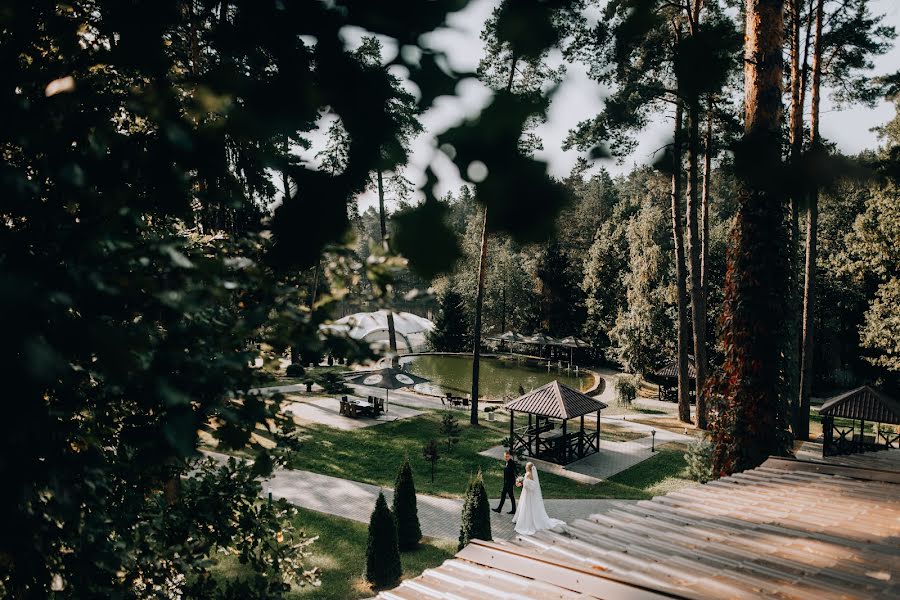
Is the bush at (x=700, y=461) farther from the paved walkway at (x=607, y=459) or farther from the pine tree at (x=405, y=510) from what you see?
the pine tree at (x=405, y=510)

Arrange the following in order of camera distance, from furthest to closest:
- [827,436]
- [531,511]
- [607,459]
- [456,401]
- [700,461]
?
[456,401] → [827,436] → [607,459] → [700,461] → [531,511]

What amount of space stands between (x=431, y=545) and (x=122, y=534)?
709cm

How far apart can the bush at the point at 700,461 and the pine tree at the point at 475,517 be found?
4672 millimetres

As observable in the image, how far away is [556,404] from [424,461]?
3.37 metres

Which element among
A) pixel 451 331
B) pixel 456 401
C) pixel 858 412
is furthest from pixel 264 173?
pixel 451 331

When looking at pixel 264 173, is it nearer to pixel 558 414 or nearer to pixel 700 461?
pixel 700 461

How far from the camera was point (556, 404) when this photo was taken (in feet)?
43.0

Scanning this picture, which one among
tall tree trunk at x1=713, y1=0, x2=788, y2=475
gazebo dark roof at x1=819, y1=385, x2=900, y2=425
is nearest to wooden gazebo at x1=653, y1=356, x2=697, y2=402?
gazebo dark roof at x1=819, y1=385, x2=900, y2=425

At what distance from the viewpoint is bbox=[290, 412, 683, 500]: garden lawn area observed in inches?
459

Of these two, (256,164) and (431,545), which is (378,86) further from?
(431,545)

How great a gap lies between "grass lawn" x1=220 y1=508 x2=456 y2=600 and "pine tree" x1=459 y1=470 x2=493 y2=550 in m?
0.55

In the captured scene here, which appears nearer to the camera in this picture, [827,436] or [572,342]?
[827,436]

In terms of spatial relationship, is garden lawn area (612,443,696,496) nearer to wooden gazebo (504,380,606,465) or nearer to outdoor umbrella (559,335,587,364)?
wooden gazebo (504,380,606,465)

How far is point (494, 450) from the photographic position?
14.0 metres
